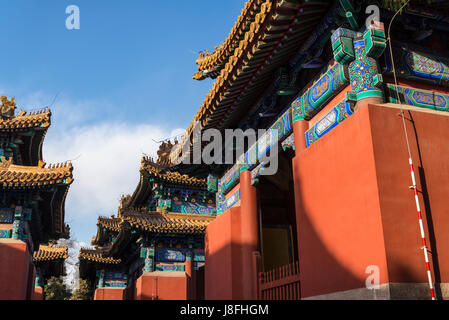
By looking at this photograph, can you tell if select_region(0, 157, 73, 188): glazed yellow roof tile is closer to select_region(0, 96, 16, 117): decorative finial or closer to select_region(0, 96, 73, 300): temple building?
select_region(0, 96, 73, 300): temple building

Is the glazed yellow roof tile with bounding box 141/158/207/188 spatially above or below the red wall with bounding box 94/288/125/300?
above

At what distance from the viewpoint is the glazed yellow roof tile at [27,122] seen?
15695 mm

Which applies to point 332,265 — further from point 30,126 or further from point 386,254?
point 30,126

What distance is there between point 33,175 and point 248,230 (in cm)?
799

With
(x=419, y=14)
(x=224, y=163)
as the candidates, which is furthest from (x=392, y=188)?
(x=224, y=163)

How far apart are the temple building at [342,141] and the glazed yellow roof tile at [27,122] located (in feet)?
22.3

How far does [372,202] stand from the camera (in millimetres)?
5895

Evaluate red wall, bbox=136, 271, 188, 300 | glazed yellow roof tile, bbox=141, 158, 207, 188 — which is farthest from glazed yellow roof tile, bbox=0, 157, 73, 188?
red wall, bbox=136, 271, 188, 300

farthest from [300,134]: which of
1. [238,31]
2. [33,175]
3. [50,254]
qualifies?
[50,254]

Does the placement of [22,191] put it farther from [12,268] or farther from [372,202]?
[372,202]

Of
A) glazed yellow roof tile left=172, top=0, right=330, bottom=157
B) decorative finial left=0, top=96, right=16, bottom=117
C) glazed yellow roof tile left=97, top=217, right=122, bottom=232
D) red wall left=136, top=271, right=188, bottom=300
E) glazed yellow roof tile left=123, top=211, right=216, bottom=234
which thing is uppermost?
decorative finial left=0, top=96, right=16, bottom=117

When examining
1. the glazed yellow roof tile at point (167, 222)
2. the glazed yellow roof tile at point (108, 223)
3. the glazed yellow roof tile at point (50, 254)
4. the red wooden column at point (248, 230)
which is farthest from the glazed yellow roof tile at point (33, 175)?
the glazed yellow roof tile at point (108, 223)

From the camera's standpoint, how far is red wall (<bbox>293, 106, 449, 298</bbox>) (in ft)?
18.8
